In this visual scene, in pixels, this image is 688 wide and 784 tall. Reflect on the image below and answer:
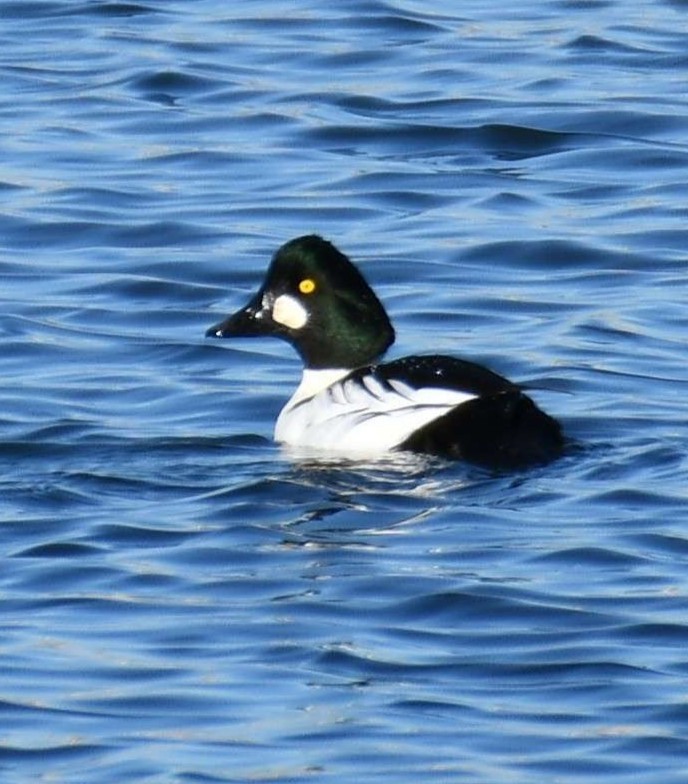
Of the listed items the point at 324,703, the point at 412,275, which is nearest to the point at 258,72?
the point at 412,275

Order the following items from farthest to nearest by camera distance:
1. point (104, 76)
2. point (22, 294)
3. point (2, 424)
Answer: point (104, 76)
point (22, 294)
point (2, 424)

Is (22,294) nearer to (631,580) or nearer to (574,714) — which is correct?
(631,580)

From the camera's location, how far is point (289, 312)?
11.5 meters

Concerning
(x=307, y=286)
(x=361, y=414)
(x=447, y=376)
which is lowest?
(x=361, y=414)

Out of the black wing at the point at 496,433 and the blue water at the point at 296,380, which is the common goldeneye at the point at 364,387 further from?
the blue water at the point at 296,380

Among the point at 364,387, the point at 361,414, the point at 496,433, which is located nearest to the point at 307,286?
the point at 364,387

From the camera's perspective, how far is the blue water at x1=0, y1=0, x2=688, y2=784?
25.4ft

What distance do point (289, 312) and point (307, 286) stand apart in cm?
17

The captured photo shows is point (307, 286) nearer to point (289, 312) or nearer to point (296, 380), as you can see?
point (289, 312)

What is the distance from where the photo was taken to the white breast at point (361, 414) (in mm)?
10570

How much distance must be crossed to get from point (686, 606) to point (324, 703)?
1.38 m

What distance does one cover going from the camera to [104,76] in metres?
18.2

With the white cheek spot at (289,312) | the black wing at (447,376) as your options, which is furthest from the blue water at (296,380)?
the white cheek spot at (289,312)

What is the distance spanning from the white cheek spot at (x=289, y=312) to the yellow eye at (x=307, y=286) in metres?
0.07
